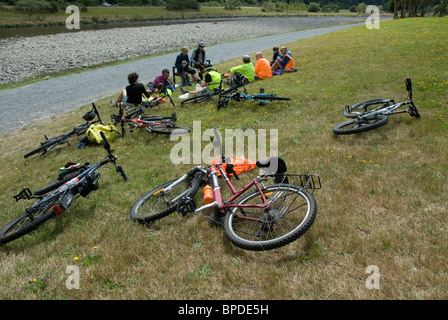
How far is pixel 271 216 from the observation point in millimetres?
4160

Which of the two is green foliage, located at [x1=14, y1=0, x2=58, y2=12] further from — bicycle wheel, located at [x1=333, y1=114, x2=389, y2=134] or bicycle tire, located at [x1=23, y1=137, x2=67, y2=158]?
bicycle wheel, located at [x1=333, y1=114, x2=389, y2=134]

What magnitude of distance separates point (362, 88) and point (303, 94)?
7.44ft

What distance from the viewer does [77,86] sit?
57.1 ft

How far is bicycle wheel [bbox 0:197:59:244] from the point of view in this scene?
4.73 metres

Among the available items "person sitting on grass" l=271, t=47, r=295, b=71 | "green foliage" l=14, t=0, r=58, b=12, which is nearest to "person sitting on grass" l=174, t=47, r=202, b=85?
"person sitting on grass" l=271, t=47, r=295, b=71

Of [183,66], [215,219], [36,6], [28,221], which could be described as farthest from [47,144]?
[36,6]

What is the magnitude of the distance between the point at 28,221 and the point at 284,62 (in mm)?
13874

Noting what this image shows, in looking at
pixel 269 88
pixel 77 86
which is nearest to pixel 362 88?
pixel 269 88

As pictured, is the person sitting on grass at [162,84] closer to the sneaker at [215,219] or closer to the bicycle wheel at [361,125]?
the bicycle wheel at [361,125]

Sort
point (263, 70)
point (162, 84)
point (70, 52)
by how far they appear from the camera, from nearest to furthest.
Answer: point (162, 84) → point (263, 70) → point (70, 52)

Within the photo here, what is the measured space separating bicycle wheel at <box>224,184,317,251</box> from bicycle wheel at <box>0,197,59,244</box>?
3364mm

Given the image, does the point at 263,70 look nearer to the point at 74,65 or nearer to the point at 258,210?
the point at 258,210
